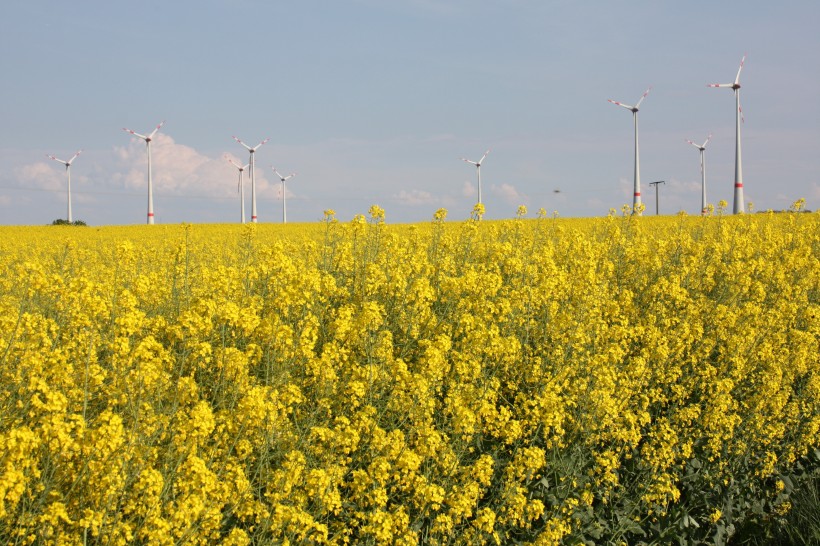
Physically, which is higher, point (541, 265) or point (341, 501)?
point (541, 265)

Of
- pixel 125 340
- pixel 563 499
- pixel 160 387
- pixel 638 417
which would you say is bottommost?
pixel 563 499

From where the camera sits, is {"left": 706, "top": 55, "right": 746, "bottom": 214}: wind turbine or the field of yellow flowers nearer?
the field of yellow flowers

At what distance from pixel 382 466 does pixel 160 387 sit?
1862 mm

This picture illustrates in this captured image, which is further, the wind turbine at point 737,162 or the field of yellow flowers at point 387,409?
the wind turbine at point 737,162

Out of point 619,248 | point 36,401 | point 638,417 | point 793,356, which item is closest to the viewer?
point 36,401

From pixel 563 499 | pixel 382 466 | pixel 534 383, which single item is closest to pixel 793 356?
pixel 534 383

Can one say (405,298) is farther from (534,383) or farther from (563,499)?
(563,499)

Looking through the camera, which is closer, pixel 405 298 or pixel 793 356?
pixel 405 298

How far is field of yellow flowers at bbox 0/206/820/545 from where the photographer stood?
4668 mm

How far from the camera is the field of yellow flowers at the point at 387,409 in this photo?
467 centimetres

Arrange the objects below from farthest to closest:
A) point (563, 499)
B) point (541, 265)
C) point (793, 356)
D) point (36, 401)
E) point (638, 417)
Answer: point (541, 265) < point (793, 356) < point (638, 417) < point (563, 499) < point (36, 401)

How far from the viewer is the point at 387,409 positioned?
6.16m

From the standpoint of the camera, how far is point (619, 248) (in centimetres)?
1345

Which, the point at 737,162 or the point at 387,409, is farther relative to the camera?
the point at 737,162
